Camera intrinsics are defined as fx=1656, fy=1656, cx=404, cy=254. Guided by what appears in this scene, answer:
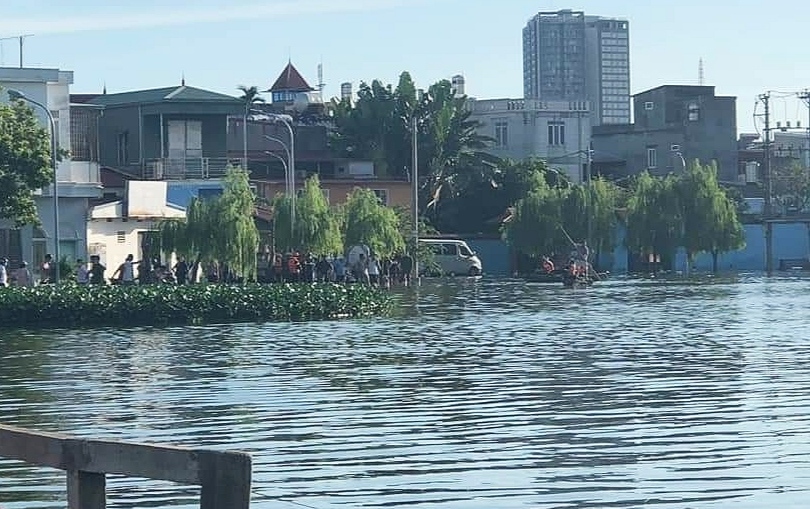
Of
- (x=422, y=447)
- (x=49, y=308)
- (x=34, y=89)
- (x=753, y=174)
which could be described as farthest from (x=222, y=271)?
(x=753, y=174)

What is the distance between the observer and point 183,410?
65.8 feet

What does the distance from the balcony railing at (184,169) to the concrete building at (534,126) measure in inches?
1563

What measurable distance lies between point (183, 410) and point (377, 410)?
238cm

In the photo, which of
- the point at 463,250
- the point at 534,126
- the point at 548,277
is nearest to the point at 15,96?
the point at 548,277

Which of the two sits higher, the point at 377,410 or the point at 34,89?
the point at 34,89

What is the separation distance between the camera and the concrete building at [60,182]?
57219 mm

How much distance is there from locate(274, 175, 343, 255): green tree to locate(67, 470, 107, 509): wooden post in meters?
52.1

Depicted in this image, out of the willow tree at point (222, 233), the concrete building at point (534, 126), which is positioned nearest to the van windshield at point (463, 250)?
the willow tree at point (222, 233)

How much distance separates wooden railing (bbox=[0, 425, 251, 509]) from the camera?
7926mm

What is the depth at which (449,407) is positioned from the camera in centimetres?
1997

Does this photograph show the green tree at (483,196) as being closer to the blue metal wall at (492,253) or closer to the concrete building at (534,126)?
the blue metal wall at (492,253)

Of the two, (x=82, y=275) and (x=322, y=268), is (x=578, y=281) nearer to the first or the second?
(x=322, y=268)

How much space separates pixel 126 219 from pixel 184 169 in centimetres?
1272

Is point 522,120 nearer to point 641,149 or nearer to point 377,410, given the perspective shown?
point 641,149
